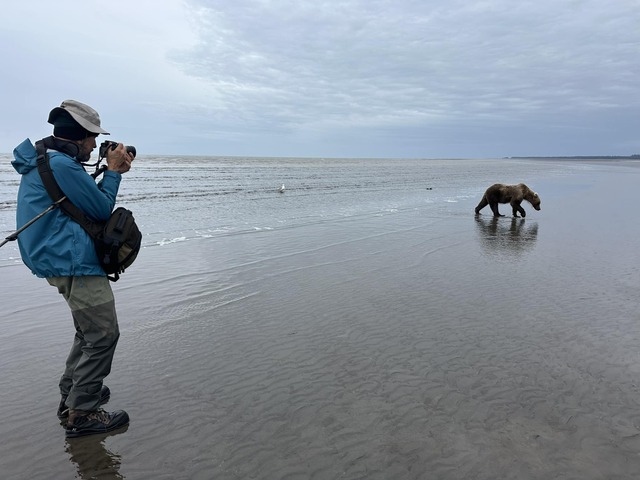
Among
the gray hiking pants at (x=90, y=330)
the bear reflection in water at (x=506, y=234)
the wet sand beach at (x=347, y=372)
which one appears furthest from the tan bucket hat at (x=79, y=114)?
the bear reflection in water at (x=506, y=234)

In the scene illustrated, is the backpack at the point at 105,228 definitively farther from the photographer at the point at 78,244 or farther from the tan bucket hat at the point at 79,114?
the tan bucket hat at the point at 79,114

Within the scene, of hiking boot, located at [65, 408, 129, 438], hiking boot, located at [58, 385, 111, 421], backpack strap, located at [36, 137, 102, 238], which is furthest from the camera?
hiking boot, located at [58, 385, 111, 421]

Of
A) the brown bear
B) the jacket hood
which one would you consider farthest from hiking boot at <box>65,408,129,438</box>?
the brown bear

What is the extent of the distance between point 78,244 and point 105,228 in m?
0.22

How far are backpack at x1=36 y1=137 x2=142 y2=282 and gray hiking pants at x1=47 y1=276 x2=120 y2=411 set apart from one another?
0.19m

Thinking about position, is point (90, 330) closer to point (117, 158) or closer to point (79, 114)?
point (117, 158)

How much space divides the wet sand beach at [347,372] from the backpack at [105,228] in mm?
1378

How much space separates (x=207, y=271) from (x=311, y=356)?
14.4 ft

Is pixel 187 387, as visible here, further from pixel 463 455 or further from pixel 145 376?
pixel 463 455

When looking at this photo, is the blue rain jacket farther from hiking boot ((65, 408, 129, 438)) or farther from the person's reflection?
the person's reflection

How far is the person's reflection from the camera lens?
10.6ft

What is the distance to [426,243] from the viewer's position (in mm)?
11461

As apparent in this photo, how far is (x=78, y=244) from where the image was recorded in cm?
346

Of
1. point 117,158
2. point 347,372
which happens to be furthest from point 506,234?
point 117,158
